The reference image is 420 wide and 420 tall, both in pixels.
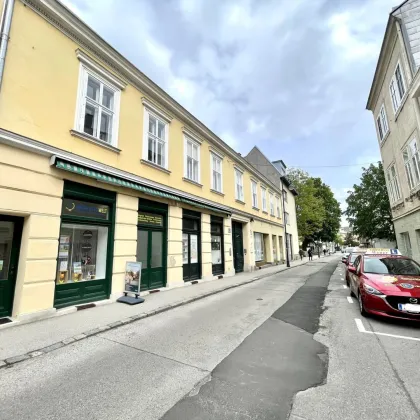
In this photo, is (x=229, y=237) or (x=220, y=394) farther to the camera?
(x=229, y=237)

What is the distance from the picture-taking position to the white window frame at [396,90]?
11.4 metres

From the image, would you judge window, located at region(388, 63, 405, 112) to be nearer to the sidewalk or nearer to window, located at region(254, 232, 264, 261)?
window, located at region(254, 232, 264, 261)

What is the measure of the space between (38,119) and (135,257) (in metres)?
4.93

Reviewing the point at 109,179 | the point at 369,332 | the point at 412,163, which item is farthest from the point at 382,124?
the point at 109,179

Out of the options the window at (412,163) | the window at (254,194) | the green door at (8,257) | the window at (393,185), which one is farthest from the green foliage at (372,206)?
the green door at (8,257)

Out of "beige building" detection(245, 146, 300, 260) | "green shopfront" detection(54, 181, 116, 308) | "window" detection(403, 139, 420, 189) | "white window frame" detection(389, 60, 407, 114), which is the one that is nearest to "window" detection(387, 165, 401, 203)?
"window" detection(403, 139, 420, 189)

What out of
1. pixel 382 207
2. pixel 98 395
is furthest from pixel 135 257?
pixel 382 207

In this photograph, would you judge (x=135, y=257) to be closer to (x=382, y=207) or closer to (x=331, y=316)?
(x=331, y=316)

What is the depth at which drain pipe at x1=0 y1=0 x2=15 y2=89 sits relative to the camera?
5.80 metres

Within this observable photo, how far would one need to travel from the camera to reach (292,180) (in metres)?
37.9

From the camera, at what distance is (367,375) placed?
3436mm

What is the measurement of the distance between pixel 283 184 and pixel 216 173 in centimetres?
1697

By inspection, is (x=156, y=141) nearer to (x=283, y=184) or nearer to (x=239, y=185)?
(x=239, y=185)

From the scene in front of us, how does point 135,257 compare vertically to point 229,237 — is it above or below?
below
